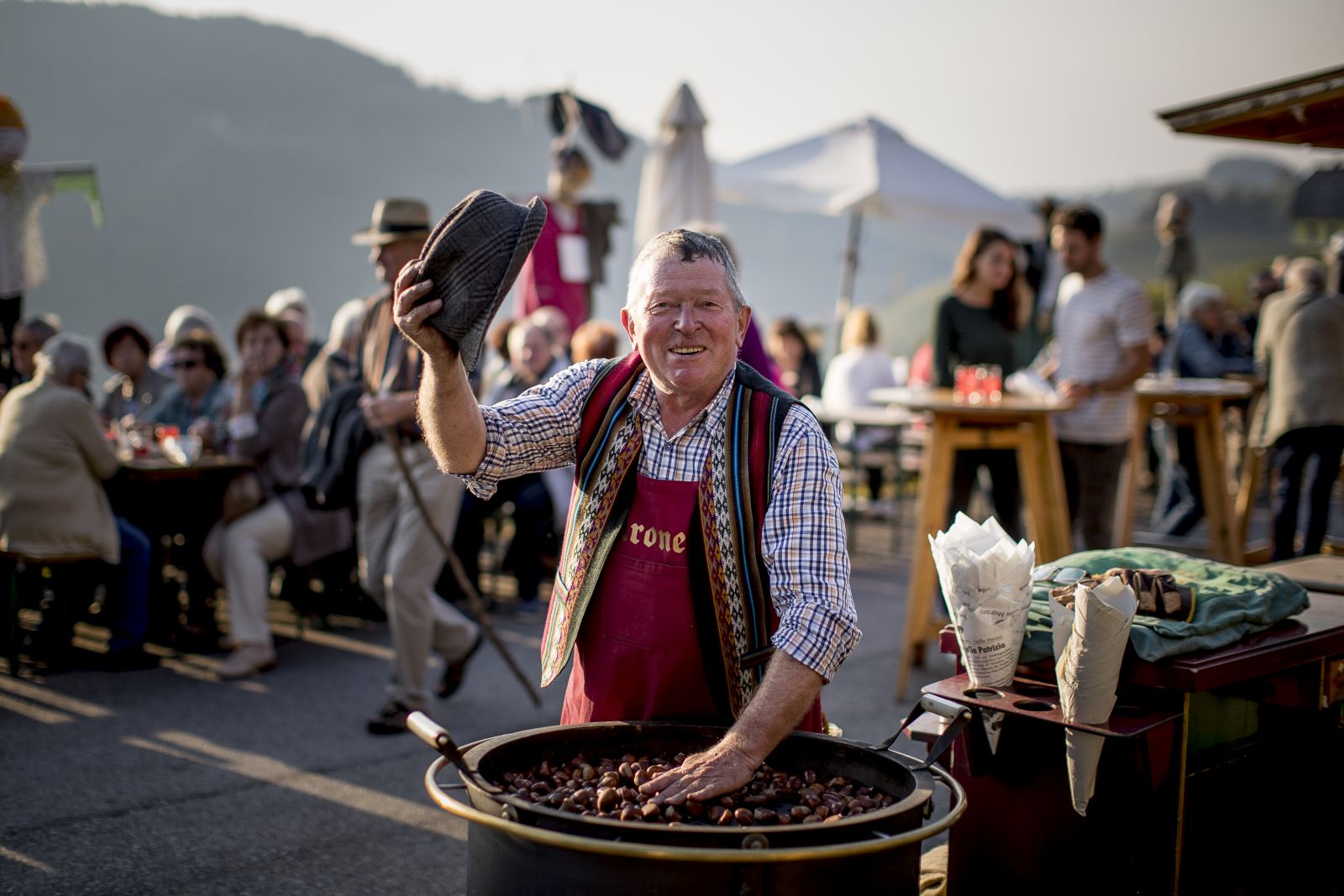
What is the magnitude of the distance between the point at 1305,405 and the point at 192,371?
262 inches

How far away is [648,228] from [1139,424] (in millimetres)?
4101

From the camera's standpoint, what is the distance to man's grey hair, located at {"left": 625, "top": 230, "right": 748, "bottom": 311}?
2.29 m

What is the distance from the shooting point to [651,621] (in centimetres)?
232

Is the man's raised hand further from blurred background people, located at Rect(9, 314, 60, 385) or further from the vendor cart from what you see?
blurred background people, located at Rect(9, 314, 60, 385)

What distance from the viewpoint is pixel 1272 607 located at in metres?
2.61

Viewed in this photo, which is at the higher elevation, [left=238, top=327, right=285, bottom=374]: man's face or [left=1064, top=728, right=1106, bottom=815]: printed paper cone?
[left=238, top=327, right=285, bottom=374]: man's face

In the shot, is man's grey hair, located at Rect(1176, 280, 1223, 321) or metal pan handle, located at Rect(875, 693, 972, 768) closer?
metal pan handle, located at Rect(875, 693, 972, 768)

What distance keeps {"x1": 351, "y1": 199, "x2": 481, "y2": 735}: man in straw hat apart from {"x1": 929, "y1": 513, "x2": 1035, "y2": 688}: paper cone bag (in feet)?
9.45

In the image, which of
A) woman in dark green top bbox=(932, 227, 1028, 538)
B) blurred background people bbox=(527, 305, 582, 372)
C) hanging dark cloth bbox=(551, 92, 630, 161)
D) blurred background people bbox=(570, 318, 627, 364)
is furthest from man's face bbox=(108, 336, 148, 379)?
woman in dark green top bbox=(932, 227, 1028, 538)

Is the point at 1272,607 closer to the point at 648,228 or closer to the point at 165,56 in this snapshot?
the point at 648,228

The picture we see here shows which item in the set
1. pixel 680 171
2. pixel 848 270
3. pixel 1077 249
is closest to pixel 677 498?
pixel 1077 249

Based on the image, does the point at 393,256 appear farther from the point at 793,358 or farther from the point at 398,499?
the point at 793,358

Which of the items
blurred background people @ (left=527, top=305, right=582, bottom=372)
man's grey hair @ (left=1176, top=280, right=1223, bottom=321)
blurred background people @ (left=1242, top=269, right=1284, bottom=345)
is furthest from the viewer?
blurred background people @ (left=1242, top=269, right=1284, bottom=345)

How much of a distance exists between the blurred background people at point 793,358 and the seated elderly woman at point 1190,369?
2936 millimetres
